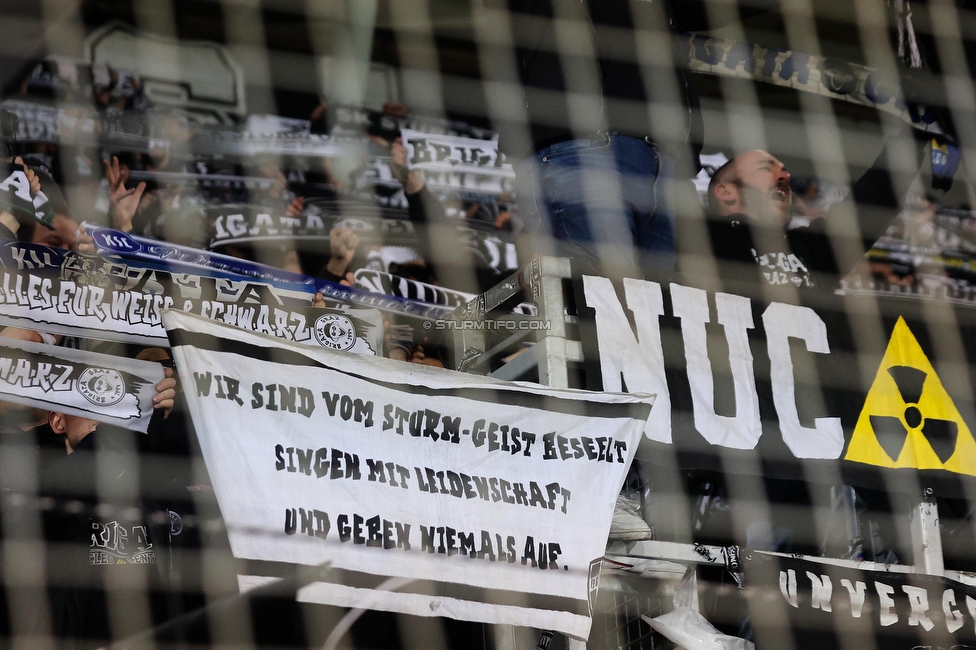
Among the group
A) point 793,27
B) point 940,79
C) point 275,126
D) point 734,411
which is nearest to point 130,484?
point 734,411

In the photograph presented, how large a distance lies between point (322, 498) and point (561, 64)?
1.03 m

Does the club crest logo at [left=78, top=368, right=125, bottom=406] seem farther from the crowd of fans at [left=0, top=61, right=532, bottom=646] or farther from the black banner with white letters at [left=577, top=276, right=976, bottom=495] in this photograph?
the black banner with white letters at [left=577, top=276, right=976, bottom=495]

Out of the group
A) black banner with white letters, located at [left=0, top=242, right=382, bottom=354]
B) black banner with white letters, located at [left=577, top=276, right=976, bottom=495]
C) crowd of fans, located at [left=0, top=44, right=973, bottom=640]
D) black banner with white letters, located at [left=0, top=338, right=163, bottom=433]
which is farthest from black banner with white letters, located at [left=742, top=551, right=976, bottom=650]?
black banner with white letters, located at [left=0, top=338, right=163, bottom=433]

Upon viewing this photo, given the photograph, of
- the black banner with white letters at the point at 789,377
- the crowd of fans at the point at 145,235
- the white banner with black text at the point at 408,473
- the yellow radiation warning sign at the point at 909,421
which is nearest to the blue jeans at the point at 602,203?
the black banner with white letters at the point at 789,377

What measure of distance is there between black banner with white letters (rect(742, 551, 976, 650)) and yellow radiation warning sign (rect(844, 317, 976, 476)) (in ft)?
0.84

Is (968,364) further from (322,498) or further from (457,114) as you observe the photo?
(457,114)

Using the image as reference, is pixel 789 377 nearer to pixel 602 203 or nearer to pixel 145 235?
pixel 602 203

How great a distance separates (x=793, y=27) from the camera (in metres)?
3.53

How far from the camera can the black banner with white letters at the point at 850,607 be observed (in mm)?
1927

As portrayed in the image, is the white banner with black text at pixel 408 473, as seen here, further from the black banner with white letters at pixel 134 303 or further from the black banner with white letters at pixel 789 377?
the black banner with white letters at pixel 134 303

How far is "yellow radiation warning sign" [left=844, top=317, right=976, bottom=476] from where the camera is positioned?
2.20 metres

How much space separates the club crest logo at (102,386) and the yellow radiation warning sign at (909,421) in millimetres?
1408

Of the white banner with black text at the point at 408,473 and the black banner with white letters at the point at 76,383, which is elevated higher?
the black banner with white letters at the point at 76,383

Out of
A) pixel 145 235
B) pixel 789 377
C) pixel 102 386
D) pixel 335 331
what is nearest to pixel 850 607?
pixel 789 377
